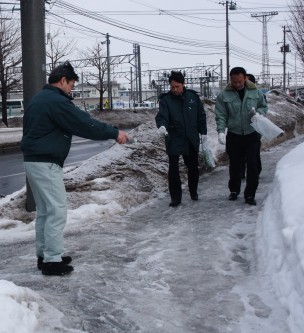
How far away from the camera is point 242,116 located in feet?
21.4

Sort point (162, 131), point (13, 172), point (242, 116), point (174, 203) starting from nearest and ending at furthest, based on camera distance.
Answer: point (162, 131)
point (242, 116)
point (174, 203)
point (13, 172)

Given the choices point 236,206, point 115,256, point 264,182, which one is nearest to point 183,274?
point 115,256

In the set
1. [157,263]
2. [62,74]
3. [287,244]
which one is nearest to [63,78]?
[62,74]

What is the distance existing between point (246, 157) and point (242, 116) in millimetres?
545

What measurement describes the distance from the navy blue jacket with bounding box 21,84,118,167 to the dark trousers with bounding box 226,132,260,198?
285 centimetres

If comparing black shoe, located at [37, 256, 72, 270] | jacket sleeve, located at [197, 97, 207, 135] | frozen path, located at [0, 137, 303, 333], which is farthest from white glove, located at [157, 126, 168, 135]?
black shoe, located at [37, 256, 72, 270]

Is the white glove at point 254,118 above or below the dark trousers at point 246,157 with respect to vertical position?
above

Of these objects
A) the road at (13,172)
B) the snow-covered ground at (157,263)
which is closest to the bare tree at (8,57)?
the road at (13,172)

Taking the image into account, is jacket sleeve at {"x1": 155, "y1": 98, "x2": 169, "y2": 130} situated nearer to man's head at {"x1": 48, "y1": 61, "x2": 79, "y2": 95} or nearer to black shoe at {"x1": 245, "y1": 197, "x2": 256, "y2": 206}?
black shoe at {"x1": 245, "y1": 197, "x2": 256, "y2": 206}

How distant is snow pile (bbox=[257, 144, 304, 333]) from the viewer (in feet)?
10.3

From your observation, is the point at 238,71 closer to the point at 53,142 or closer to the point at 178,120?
the point at 178,120

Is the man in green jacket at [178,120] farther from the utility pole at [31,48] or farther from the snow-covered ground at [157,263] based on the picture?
the utility pole at [31,48]

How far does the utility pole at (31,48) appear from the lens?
624 cm

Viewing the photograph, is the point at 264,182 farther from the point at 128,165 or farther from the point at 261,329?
the point at 261,329
